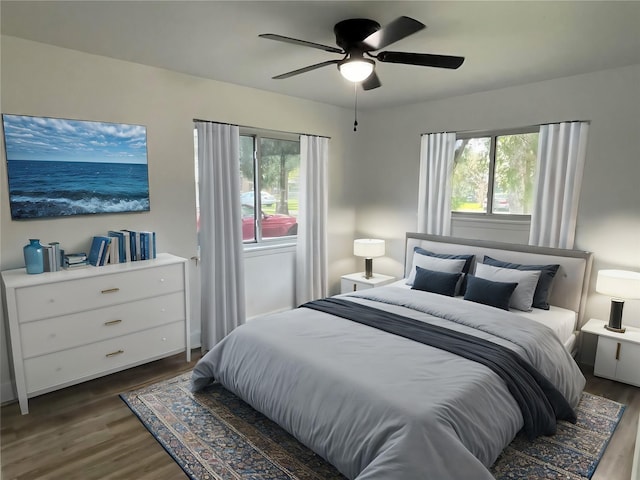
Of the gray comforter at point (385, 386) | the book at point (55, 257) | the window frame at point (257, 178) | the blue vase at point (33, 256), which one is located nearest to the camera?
the gray comforter at point (385, 386)

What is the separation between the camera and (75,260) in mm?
2947

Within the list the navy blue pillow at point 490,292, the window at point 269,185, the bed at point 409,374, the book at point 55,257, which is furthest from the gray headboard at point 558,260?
the book at point 55,257

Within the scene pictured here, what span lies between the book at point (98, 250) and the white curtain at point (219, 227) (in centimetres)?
89

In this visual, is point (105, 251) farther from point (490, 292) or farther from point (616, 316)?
point (616, 316)

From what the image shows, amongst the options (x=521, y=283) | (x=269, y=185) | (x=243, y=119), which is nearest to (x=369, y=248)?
(x=269, y=185)

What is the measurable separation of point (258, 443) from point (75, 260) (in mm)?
1891

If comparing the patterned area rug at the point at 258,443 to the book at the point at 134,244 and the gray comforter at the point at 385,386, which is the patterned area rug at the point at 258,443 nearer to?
the gray comforter at the point at 385,386

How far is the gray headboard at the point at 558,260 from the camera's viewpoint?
11.3ft

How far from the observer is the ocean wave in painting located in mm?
2781

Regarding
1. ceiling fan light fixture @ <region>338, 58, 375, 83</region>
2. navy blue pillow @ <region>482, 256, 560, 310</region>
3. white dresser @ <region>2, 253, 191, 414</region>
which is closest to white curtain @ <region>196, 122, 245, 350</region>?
white dresser @ <region>2, 253, 191, 414</region>

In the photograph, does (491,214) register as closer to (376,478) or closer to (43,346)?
(376,478)

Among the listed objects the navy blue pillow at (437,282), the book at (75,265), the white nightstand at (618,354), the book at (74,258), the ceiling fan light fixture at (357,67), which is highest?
the ceiling fan light fixture at (357,67)

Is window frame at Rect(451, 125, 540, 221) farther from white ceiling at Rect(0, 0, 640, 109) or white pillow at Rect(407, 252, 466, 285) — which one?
white pillow at Rect(407, 252, 466, 285)

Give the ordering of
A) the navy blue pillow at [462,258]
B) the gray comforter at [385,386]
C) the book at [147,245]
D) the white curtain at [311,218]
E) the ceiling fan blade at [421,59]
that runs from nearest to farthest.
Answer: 1. the gray comforter at [385,386]
2. the ceiling fan blade at [421,59]
3. the book at [147,245]
4. the navy blue pillow at [462,258]
5. the white curtain at [311,218]
